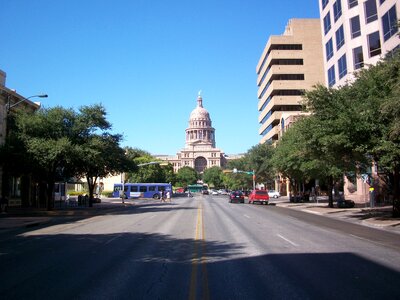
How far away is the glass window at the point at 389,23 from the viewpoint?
104ft

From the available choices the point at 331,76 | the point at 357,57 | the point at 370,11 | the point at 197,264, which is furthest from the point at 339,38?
the point at 197,264

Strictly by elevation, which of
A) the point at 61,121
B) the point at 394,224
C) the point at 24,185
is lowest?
the point at 394,224

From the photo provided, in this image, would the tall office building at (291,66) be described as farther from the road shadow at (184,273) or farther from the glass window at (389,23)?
the road shadow at (184,273)

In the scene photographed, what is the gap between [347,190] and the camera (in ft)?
161

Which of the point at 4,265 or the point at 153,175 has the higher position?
the point at 153,175

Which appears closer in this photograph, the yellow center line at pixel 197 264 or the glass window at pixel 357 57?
the yellow center line at pixel 197 264

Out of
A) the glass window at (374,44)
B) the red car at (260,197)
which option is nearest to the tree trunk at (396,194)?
the glass window at (374,44)

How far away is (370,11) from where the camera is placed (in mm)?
38844

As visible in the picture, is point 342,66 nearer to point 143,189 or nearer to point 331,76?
point 331,76

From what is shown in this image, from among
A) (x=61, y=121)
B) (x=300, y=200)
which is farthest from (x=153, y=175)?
(x=61, y=121)

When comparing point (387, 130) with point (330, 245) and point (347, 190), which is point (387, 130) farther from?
point (347, 190)

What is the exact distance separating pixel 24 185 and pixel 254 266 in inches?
1569

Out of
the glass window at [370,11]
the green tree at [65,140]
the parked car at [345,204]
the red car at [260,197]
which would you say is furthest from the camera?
the red car at [260,197]

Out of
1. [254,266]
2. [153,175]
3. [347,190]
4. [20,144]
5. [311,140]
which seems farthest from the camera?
[153,175]
